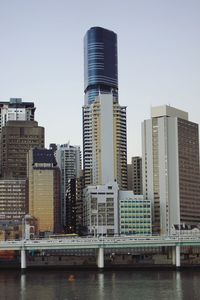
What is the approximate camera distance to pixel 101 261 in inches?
7815

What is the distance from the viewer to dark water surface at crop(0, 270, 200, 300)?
12136cm

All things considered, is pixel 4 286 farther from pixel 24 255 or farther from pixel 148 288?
pixel 24 255

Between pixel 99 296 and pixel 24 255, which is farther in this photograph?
pixel 24 255

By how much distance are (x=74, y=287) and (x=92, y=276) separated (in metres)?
34.0

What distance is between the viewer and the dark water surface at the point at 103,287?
12136 cm

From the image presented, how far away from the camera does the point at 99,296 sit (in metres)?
121

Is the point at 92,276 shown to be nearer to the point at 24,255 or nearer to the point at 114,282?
the point at 114,282

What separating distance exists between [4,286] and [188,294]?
41.5 m

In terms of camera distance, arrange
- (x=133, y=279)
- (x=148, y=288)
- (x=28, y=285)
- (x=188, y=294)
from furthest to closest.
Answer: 1. (x=133, y=279)
2. (x=28, y=285)
3. (x=148, y=288)
4. (x=188, y=294)

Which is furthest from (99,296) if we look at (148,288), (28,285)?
(28,285)

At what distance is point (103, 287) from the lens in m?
137

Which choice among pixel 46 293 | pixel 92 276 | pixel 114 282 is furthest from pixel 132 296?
pixel 92 276

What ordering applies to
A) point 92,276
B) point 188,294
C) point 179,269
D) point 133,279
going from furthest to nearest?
1. point 179,269
2. point 92,276
3. point 133,279
4. point 188,294

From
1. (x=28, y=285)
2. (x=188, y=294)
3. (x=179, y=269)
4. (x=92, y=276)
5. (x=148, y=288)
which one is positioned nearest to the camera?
→ (x=188, y=294)
